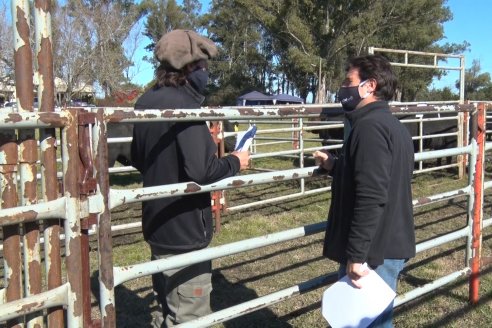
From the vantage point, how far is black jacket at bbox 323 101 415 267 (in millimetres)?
2127

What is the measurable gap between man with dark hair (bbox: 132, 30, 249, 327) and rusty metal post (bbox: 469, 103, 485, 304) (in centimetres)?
194

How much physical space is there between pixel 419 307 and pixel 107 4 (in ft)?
122

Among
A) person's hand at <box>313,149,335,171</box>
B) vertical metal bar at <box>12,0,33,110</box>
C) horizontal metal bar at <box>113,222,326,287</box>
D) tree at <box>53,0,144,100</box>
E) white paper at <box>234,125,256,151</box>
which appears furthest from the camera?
tree at <box>53,0,144,100</box>

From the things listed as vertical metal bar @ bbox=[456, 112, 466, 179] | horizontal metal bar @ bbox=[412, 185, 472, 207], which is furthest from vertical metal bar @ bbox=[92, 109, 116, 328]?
vertical metal bar @ bbox=[456, 112, 466, 179]

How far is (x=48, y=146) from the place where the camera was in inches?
70.9

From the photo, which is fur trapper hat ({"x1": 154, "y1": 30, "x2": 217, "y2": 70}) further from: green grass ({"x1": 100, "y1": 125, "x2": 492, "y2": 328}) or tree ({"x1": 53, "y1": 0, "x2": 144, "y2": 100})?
tree ({"x1": 53, "y1": 0, "x2": 144, "y2": 100})

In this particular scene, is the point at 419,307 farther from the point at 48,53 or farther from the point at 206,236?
the point at 48,53

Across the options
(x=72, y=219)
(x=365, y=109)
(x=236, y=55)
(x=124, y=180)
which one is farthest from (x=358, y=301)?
(x=236, y=55)

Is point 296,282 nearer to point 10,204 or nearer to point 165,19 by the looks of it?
→ point 10,204

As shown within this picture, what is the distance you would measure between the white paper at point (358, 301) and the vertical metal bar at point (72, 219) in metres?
1.08

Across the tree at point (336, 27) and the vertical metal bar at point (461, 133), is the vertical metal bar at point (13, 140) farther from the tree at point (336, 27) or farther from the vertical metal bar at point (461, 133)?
the tree at point (336, 27)

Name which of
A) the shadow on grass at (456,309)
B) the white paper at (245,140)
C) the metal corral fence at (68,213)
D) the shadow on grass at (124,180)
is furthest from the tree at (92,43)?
the metal corral fence at (68,213)

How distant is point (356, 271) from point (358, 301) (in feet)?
0.49

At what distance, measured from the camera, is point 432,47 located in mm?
48031
